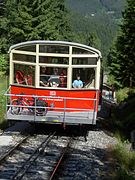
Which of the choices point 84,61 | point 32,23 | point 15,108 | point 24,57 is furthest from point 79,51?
point 32,23

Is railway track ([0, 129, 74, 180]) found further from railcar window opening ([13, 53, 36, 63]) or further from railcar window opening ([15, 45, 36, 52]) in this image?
railcar window opening ([15, 45, 36, 52])

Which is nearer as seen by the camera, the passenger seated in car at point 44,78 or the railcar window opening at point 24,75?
the passenger seated in car at point 44,78

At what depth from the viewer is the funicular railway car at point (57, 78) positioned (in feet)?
49.6

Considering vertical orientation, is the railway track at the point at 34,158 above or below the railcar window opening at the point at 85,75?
below

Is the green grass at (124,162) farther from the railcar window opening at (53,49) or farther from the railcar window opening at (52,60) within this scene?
the railcar window opening at (53,49)

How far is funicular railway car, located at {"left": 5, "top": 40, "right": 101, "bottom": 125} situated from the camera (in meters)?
15.1

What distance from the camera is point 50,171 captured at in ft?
33.6

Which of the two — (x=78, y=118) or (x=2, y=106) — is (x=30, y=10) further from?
(x=78, y=118)

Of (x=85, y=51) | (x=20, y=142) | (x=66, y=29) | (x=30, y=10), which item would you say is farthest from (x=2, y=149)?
(x=66, y=29)

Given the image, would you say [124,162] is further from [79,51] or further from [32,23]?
[32,23]

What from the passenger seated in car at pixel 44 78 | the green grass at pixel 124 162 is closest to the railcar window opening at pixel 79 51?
the passenger seated in car at pixel 44 78

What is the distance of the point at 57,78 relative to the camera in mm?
15383

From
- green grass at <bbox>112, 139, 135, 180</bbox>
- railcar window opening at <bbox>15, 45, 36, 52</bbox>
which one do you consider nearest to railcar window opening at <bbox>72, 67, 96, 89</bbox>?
railcar window opening at <bbox>15, 45, 36, 52</bbox>

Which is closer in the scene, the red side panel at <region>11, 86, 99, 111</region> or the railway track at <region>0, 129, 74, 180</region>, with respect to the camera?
the railway track at <region>0, 129, 74, 180</region>
